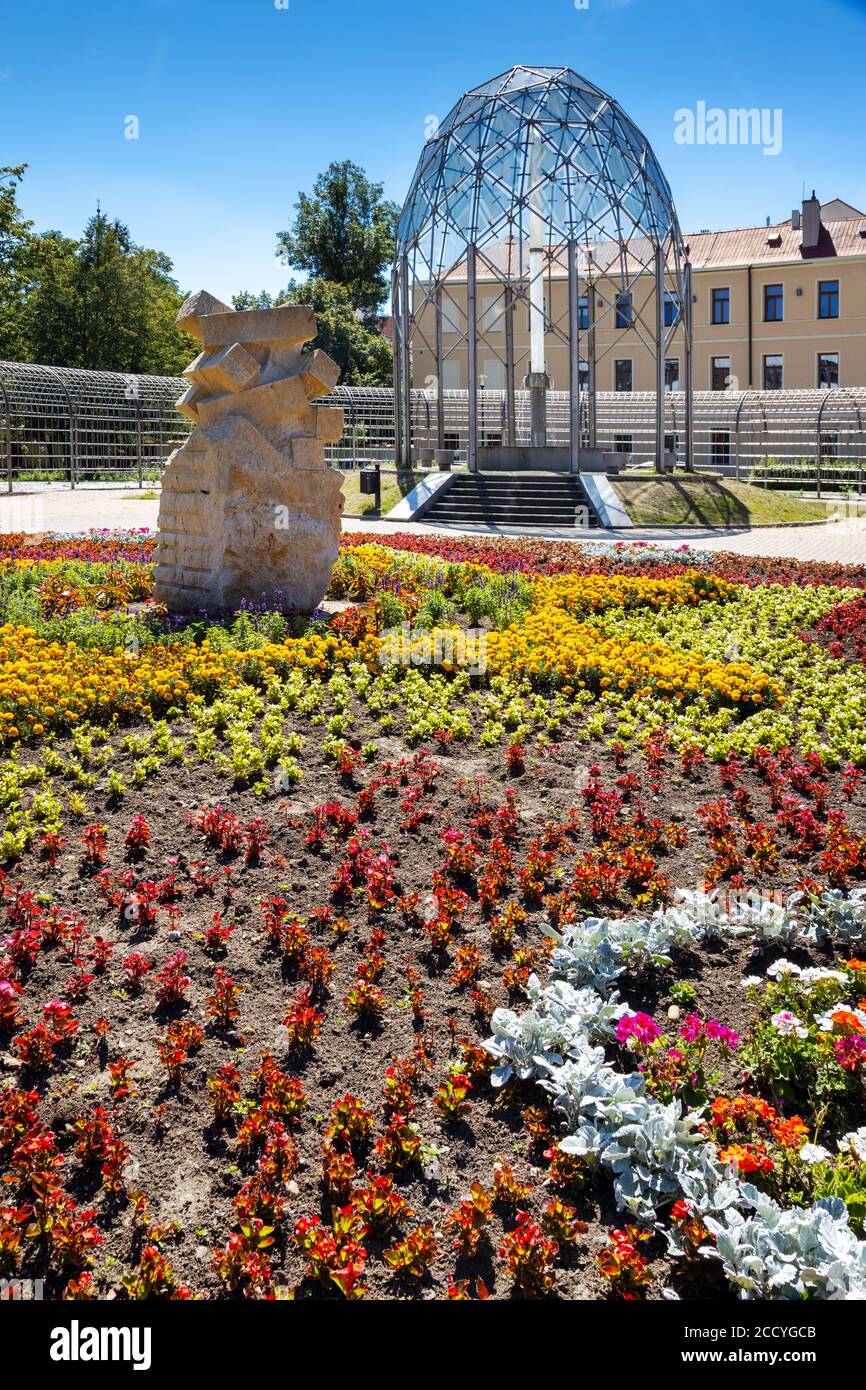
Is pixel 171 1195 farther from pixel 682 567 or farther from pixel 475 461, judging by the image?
pixel 475 461

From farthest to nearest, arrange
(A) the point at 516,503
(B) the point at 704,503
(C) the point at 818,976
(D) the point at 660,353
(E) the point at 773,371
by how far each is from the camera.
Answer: (E) the point at 773,371 < (D) the point at 660,353 < (A) the point at 516,503 < (B) the point at 704,503 < (C) the point at 818,976

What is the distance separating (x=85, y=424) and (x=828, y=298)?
1287 inches

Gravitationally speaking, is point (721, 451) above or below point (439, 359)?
below

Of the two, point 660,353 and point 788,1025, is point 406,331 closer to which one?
point 660,353

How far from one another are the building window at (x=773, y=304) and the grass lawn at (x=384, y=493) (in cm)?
2926

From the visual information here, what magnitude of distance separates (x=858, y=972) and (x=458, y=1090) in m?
1.61

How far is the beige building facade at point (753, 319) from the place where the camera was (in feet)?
150

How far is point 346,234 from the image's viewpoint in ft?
190

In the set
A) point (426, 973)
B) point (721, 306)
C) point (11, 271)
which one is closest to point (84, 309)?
point (11, 271)

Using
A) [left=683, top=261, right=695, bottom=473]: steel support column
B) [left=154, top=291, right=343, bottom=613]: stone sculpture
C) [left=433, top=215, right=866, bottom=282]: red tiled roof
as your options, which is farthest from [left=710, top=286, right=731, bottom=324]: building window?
[left=154, top=291, right=343, bottom=613]: stone sculpture

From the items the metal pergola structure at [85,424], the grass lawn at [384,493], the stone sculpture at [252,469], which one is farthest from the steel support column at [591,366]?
the stone sculpture at [252,469]

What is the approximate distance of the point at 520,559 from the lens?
554 inches

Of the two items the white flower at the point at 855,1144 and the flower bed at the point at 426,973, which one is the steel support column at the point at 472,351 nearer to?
the flower bed at the point at 426,973
